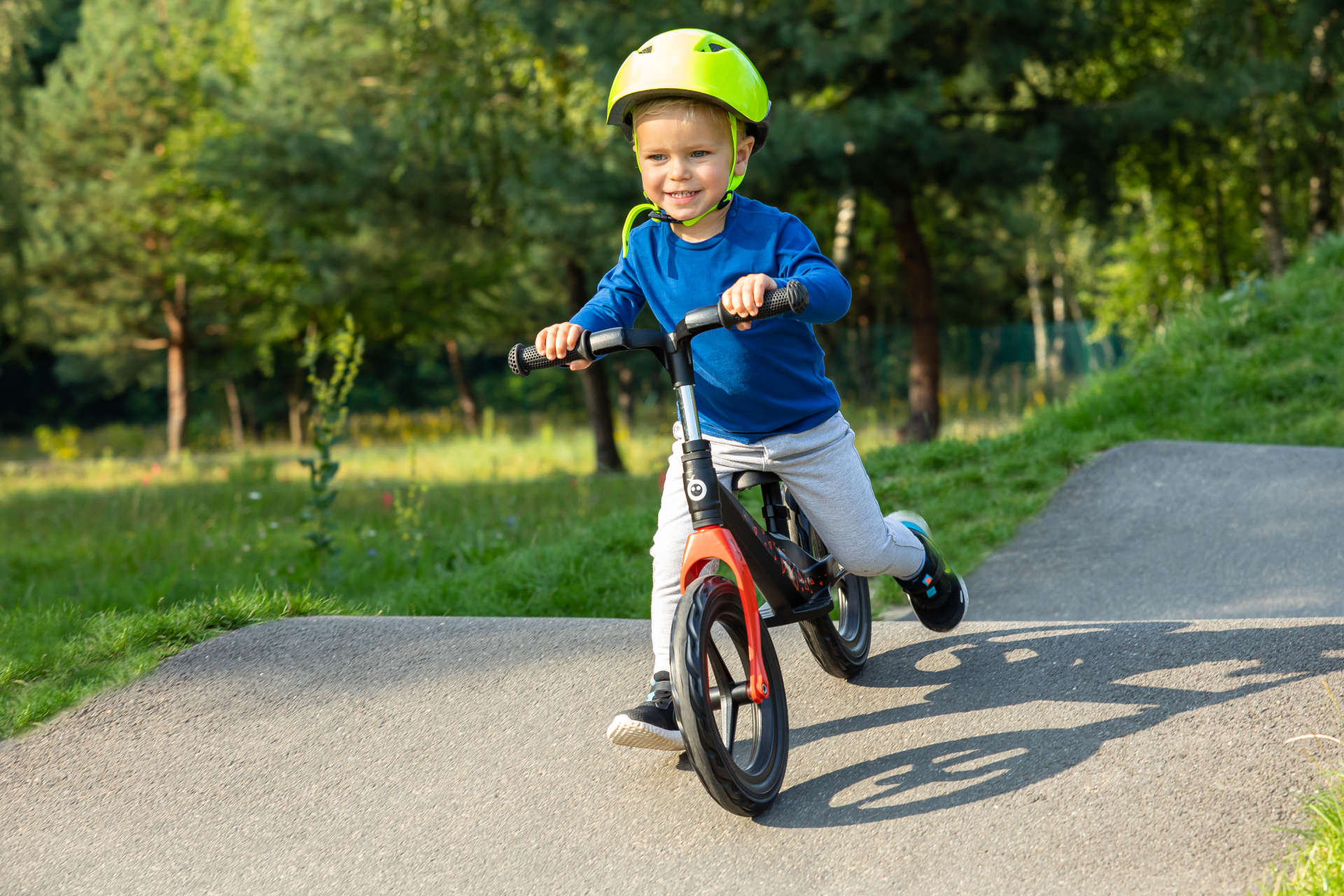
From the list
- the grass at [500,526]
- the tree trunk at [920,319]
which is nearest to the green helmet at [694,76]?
the grass at [500,526]

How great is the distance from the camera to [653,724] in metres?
2.91

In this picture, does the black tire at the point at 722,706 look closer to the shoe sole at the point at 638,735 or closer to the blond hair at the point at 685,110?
the shoe sole at the point at 638,735

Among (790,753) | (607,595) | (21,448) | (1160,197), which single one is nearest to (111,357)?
(21,448)

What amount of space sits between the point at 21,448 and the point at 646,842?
32.4m

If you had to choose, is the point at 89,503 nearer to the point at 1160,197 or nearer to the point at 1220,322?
the point at 1220,322

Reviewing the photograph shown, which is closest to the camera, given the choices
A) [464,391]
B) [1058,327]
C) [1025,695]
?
[1025,695]

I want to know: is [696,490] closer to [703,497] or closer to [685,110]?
[703,497]

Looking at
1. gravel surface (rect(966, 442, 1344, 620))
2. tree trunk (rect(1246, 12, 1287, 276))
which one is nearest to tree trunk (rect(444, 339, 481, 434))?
tree trunk (rect(1246, 12, 1287, 276))

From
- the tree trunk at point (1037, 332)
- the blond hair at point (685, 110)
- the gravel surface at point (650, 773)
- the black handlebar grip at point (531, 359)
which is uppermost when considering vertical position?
the tree trunk at point (1037, 332)

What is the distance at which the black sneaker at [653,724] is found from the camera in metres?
2.83

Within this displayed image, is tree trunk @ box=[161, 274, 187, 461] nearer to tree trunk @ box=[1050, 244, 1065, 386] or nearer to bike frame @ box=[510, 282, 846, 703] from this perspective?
tree trunk @ box=[1050, 244, 1065, 386]

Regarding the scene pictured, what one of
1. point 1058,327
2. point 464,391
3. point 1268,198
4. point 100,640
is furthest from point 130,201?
point 1058,327

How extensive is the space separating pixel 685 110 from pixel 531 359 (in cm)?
74

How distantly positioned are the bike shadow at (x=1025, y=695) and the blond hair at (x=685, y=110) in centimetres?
173
